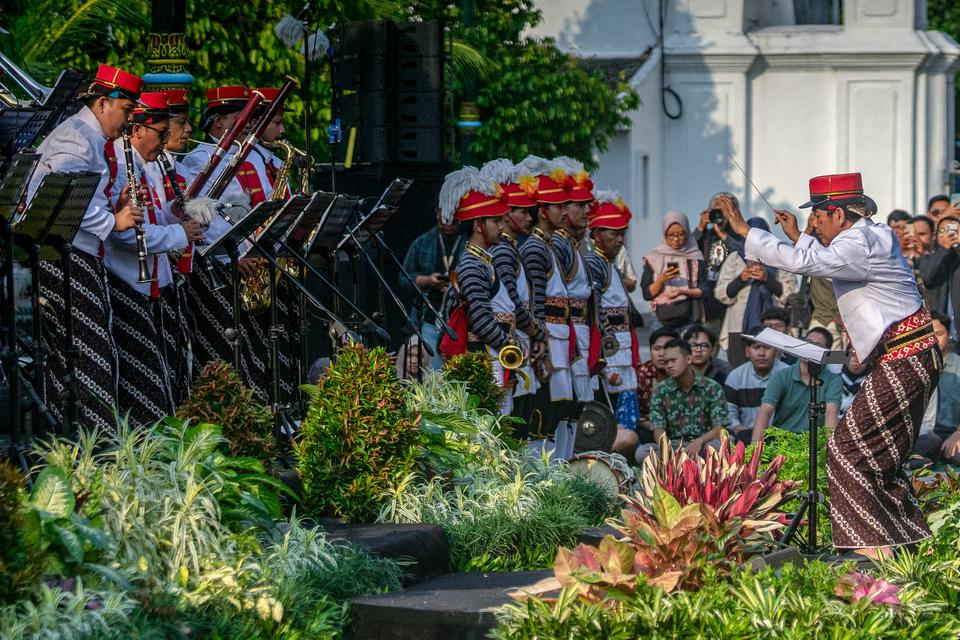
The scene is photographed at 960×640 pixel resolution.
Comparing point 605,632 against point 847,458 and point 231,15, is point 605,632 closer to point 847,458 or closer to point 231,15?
point 847,458

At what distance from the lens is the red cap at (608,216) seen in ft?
44.0

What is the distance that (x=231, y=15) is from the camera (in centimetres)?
1572

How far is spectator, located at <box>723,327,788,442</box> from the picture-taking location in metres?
13.0

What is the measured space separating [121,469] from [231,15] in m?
10.1

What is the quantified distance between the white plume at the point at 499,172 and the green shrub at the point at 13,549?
667 centimetres

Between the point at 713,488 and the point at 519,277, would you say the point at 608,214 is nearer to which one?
the point at 519,277

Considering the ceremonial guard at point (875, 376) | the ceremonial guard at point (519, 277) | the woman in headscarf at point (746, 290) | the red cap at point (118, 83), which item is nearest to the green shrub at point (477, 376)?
the ceremonial guard at point (519, 277)

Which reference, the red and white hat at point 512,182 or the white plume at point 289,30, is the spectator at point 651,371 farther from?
the white plume at point 289,30

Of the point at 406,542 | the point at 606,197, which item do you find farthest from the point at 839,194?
the point at 606,197

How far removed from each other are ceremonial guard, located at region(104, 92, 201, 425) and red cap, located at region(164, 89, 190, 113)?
5.09ft

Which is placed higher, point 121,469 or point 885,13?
point 885,13

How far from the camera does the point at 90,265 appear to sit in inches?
314

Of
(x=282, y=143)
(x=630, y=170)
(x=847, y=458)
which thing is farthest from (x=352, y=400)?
(x=630, y=170)

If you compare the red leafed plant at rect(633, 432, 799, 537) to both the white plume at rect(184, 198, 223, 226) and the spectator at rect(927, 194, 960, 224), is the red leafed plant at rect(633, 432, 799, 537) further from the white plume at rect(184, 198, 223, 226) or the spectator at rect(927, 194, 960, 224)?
the spectator at rect(927, 194, 960, 224)
